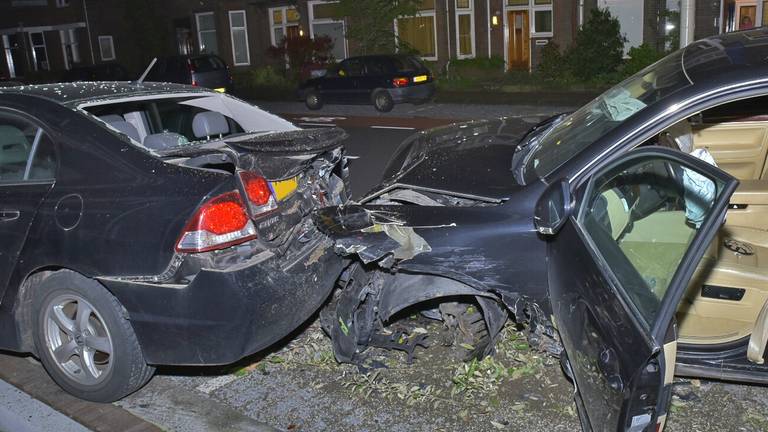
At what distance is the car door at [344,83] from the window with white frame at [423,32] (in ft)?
25.5

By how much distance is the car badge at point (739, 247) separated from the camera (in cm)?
429

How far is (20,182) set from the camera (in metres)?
4.33

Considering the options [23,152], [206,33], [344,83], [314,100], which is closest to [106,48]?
[206,33]

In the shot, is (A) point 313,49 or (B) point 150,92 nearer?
(B) point 150,92

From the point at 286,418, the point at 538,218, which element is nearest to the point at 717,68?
the point at 538,218

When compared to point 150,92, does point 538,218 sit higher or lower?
lower

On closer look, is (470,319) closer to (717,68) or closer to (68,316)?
(717,68)

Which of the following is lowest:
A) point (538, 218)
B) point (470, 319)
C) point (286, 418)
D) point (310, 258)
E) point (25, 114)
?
point (286, 418)

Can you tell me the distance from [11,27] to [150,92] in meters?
40.4

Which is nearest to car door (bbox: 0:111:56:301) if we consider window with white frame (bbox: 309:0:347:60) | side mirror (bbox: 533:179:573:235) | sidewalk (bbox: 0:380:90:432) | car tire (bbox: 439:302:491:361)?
sidewalk (bbox: 0:380:90:432)

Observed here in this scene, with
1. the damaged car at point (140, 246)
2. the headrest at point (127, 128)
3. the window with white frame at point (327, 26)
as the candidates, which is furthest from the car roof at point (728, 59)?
the window with white frame at point (327, 26)

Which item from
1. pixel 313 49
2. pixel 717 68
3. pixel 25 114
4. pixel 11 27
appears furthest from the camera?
pixel 11 27

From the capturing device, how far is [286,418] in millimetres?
4082

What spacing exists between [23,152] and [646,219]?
3.52 meters
